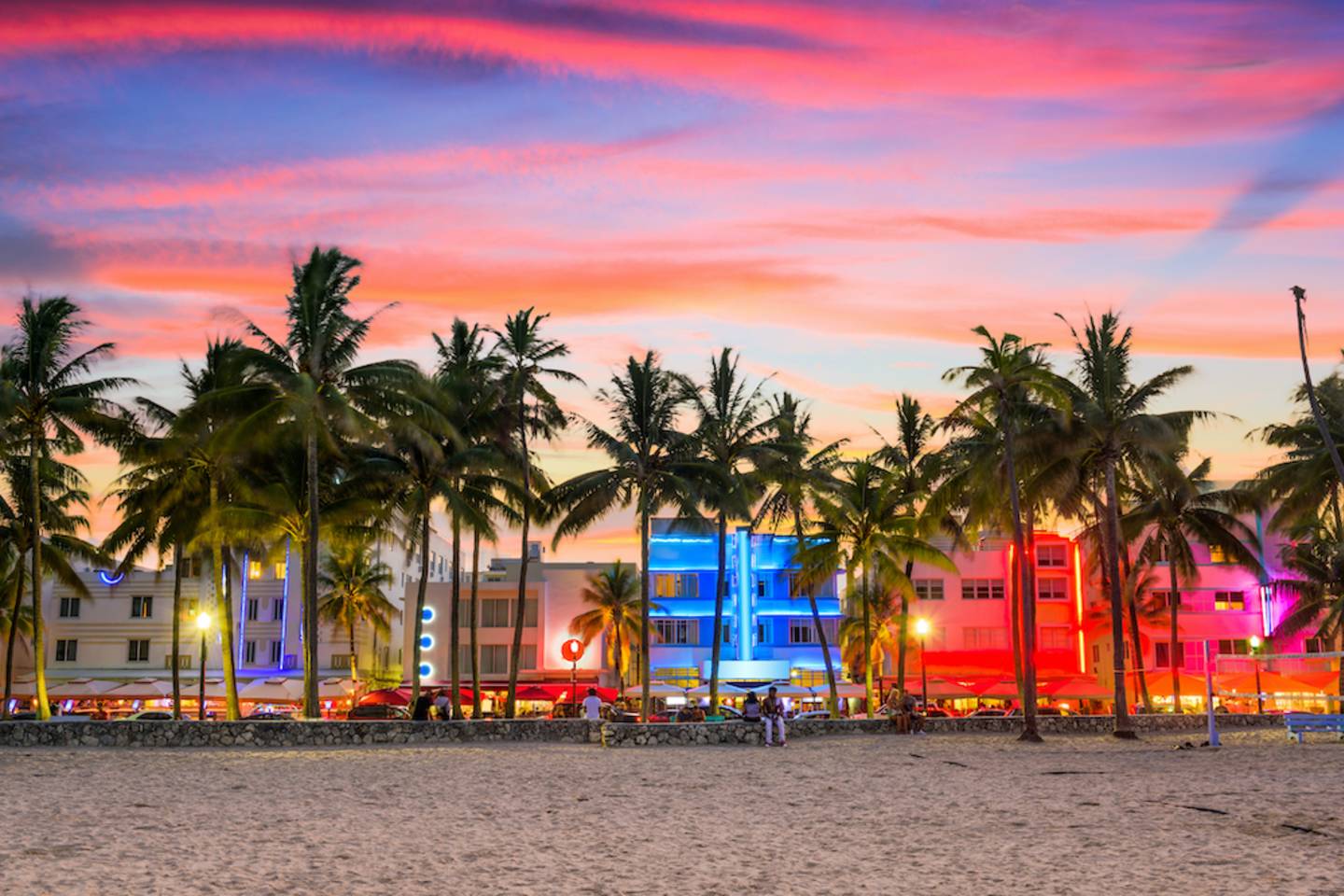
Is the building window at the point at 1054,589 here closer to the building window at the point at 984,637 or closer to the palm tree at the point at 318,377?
the building window at the point at 984,637

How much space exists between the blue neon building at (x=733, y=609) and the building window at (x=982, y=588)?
7885 millimetres

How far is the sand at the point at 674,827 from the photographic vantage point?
11.6 m

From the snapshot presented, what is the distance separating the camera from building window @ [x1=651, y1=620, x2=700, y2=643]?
254ft

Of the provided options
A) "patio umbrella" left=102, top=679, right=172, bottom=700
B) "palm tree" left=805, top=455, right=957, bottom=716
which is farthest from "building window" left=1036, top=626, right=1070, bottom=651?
"patio umbrella" left=102, top=679, right=172, bottom=700

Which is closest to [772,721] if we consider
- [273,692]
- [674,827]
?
[674,827]

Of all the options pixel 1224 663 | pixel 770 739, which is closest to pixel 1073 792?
pixel 770 739

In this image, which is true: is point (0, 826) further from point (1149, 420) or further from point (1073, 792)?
point (1149, 420)

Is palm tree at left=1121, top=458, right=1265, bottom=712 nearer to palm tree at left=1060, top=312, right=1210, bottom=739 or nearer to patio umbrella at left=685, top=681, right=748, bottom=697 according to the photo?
palm tree at left=1060, top=312, right=1210, bottom=739

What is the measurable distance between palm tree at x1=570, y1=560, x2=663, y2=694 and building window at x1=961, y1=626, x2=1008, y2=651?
1956cm

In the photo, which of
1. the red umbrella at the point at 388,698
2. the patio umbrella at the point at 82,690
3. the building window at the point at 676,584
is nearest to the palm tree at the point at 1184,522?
the building window at the point at 676,584

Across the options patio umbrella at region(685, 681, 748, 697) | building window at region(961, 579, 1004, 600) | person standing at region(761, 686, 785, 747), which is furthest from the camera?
building window at region(961, 579, 1004, 600)

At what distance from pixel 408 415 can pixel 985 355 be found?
56.7ft

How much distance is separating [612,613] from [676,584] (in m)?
4.19

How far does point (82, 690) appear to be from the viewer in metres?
62.5
